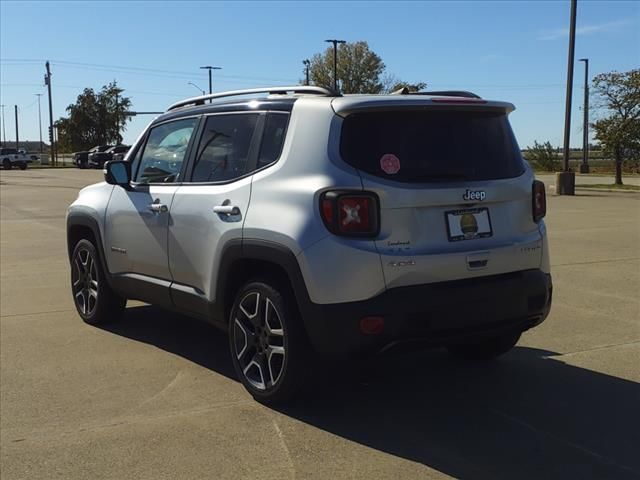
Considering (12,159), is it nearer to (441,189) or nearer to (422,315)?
(441,189)

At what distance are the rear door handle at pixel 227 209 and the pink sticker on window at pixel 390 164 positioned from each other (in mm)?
1035

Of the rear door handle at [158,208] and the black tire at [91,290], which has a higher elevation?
the rear door handle at [158,208]

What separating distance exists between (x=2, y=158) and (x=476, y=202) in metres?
69.1

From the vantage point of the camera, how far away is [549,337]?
5840mm

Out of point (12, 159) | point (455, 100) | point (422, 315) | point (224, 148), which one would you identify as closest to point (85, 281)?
point (224, 148)

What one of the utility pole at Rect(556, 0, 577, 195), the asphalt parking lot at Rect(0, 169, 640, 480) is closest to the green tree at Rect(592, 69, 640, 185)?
the utility pole at Rect(556, 0, 577, 195)

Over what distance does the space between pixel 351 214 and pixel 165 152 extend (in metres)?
2.31

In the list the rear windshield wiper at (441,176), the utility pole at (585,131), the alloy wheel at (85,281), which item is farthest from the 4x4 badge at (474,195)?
the utility pole at (585,131)

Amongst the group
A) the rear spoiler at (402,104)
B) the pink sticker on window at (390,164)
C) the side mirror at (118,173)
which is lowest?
the side mirror at (118,173)

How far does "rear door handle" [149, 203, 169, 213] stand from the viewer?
5166 millimetres

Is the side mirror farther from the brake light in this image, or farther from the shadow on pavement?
the brake light

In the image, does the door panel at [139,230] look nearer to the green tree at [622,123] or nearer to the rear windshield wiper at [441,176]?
the rear windshield wiper at [441,176]

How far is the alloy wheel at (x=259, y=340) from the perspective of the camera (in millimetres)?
4242

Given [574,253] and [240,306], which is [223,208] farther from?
[574,253]
